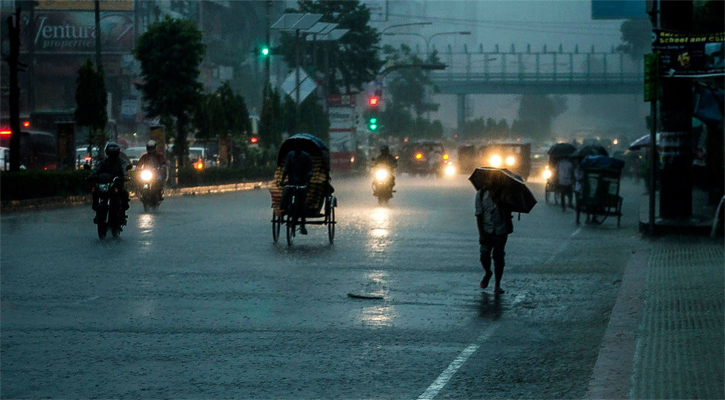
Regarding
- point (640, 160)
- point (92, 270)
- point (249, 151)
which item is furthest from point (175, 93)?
point (92, 270)

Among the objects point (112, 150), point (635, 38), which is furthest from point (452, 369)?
point (635, 38)

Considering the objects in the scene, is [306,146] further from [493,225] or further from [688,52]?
[493,225]

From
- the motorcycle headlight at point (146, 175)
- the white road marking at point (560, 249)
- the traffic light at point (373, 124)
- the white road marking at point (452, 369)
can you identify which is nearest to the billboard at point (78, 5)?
the traffic light at point (373, 124)

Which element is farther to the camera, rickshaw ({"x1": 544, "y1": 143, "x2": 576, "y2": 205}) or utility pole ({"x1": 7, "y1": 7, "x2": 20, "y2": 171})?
utility pole ({"x1": 7, "y1": 7, "x2": 20, "y2": 171})

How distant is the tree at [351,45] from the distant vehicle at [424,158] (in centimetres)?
1864

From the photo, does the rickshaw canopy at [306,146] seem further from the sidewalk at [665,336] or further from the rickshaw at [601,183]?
the rickshaw at [601,183]

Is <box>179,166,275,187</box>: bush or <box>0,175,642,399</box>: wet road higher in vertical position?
<box>179,166,275,187</box>: bush

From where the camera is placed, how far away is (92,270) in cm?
1435

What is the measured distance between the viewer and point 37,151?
49938 mm

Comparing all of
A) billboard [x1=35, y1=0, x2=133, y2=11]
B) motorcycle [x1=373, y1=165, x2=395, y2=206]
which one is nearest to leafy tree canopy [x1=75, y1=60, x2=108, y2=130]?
motorcycle [x1=373, y1=165, x2=395, y2=206]

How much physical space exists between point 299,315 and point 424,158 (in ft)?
174

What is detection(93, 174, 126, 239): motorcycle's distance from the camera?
1912 cm

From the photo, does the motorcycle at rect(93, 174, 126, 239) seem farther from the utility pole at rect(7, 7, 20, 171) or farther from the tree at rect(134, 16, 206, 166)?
the tree at rect(134, 16, 206, 166)

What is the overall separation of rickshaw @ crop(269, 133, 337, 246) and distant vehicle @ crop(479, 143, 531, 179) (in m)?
40.7
